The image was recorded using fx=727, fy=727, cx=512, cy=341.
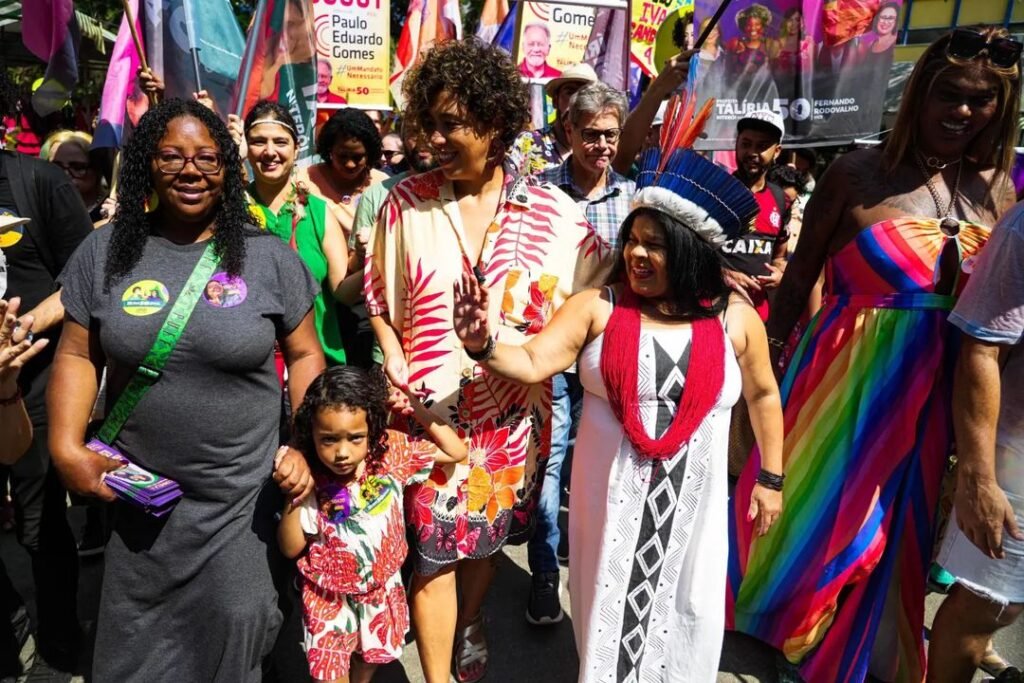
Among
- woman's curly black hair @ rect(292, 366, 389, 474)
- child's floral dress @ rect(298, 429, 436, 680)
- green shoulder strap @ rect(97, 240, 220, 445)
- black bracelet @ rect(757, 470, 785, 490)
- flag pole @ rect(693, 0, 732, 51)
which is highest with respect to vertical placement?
flag pole @ rect(693, 0, 732, 51)

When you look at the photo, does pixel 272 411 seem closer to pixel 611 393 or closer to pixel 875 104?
pixel 611 393

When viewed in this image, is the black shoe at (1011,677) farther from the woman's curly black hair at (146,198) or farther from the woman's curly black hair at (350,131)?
the woman's curly black hair at (350,131)

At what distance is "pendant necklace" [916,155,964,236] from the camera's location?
2.44 metres

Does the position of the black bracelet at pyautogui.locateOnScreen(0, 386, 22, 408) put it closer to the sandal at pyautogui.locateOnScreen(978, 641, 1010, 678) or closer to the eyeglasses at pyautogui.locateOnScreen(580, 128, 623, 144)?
the eyeglasses at pyautogui.locateOnScreen(580, 128, 623, 144)

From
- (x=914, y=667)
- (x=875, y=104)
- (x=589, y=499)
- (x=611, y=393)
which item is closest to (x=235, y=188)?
(x=611, y=393)

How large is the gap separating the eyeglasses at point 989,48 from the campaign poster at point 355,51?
178 inches

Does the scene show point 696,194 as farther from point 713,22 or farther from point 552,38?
point 552,38

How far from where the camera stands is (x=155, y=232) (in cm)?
211

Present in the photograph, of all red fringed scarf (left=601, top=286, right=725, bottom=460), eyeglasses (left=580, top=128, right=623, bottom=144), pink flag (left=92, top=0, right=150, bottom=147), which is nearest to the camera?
red fringed scarf (left=601, top=286, right=725, bottom=460)

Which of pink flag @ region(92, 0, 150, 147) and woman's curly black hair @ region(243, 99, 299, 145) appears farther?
pink flag @ region(92, 0, 150, 147)

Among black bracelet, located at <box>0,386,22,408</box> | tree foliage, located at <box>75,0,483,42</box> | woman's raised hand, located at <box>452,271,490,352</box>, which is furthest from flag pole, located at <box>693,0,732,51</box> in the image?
tree foliage, located at <box>75,0,483,42</box>

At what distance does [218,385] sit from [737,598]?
2181mm

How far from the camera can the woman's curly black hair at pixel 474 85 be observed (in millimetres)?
2236

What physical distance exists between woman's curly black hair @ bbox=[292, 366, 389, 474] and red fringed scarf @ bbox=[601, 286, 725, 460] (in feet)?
2.35
